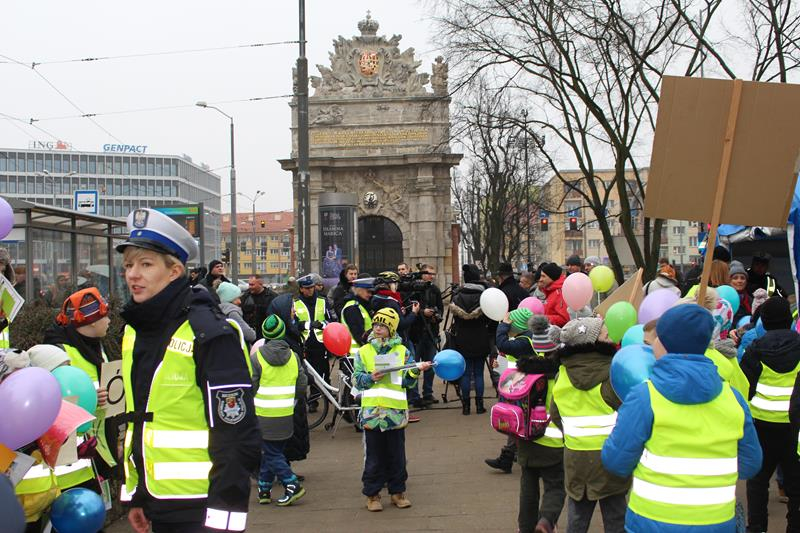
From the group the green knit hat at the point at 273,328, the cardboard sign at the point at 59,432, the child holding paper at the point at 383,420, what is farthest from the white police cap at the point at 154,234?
the green knit hat at the point at 273,328

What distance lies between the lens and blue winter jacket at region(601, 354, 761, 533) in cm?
385

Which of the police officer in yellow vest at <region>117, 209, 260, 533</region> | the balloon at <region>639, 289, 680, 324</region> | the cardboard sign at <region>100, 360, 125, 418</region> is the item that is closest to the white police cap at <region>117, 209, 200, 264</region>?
the police officer in yellow vest at <region>117, 209, 260, 533</region>

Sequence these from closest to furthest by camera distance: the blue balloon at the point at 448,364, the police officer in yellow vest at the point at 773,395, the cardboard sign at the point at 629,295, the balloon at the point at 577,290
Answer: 1. the police officer in yellow vest at the point at 773,395
2. the cardboard sign at the point at 629,295
3. the balloon at the point at 577,290
4. the blue balloon at the point at 448,364

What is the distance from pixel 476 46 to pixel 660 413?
16.6 metres

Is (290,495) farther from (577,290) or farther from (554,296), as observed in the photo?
(554,296)

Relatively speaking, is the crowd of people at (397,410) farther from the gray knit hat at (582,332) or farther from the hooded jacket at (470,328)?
the hooded jacket at (470,328)

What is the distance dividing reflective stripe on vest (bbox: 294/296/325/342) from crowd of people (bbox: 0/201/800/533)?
197 cm

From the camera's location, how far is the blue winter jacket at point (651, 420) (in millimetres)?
3848

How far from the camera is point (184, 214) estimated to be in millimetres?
21719

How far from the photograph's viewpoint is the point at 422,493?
834 centimetres

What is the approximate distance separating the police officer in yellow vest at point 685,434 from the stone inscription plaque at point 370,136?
4395cm

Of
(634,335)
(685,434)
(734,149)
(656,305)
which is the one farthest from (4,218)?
(734,149)

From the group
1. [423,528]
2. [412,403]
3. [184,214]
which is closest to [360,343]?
[412,403]

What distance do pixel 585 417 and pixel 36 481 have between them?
3.19 meters
